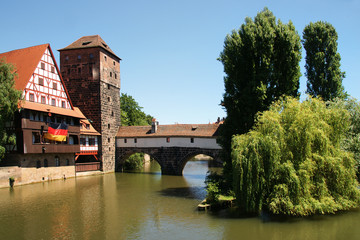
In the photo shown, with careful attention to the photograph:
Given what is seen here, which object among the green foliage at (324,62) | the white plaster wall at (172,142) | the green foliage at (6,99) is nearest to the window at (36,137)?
the green foliage at (6,99)

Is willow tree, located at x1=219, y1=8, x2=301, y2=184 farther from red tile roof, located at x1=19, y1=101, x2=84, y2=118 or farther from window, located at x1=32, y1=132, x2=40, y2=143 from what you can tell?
window, located at x1=32, y1=132, x2=40, y2=143

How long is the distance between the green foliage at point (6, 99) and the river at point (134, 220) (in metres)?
4.33

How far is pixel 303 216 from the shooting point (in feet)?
54.1

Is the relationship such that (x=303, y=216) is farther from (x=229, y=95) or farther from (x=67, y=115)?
(x=67, y=115)

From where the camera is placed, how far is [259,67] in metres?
22.2

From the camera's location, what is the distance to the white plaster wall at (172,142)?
34719 millimetres

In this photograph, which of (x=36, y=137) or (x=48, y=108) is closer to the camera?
(x=36, y=137)

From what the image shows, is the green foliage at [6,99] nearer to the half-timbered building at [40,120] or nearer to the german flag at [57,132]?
the half-timbered building at [40,120]

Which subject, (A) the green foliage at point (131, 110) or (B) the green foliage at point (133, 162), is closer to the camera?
(B) the green foliage at point (133, 162)

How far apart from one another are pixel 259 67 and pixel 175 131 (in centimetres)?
1724

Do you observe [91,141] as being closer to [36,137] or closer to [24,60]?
[36,137]

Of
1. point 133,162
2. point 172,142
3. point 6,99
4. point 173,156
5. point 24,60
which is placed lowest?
point 133,162

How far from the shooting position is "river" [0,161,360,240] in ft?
48.4

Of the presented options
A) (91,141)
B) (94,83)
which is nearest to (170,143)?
(91,141)
